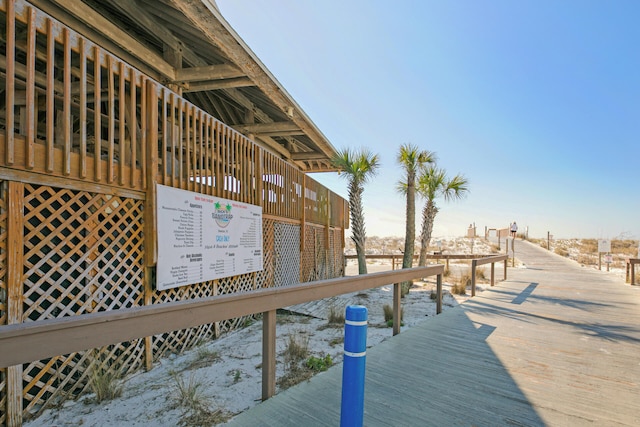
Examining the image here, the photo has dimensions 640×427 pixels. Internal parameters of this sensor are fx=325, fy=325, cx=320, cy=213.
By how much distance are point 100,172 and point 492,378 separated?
5027 mm

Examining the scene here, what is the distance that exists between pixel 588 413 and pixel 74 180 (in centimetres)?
549

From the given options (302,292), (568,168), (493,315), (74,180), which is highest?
(568,168)

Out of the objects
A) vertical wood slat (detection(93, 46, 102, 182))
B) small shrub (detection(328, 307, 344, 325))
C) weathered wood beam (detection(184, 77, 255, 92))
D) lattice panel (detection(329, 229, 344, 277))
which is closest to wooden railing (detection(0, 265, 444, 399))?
vertical wood slat (detection(93, 46, 102, 182))

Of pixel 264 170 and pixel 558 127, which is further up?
pixel 558 127

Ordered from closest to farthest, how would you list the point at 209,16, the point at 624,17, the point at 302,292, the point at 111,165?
the point at 302,292
the point at 111,165
the point at 209,16
the point at 624,17

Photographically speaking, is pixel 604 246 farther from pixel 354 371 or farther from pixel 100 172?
pixel 100 172

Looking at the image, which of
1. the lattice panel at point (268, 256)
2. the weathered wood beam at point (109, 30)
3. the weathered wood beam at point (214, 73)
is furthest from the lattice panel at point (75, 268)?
the lattice panel at point (268, 256)


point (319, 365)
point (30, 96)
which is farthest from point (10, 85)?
point (319, 365)

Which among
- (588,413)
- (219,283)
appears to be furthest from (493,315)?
(219,283)

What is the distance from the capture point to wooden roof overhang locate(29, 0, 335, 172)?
489 centimetres

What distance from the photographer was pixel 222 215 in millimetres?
6051

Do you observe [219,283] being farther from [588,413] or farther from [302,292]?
[588,413]

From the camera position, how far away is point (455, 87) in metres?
15.2

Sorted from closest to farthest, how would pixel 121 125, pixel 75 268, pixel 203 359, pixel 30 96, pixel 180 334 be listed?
pixel 30 96, pixel 75 268, pixel 121 125, pixel 203 359, pixel 180 334
